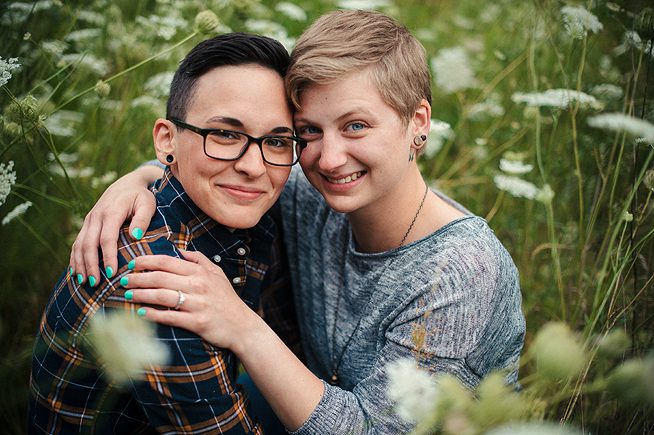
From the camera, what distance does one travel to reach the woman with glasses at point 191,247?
1.30 meters

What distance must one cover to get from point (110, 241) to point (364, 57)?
77 cm

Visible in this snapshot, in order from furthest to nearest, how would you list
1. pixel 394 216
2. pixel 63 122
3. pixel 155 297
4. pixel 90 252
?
pixel 63 122
pixel 394 216
pixel 90 252
pixel 155 297

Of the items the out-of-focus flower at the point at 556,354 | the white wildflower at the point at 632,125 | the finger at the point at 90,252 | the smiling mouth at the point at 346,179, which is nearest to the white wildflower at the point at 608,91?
the white wildflower at the point at 632,125

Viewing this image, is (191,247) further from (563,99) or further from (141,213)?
(563,99)

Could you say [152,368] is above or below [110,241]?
below

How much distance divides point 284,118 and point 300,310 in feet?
2.53

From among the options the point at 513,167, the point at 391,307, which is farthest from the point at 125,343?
the point at 513,167

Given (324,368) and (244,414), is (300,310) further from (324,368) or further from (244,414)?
(244,414)

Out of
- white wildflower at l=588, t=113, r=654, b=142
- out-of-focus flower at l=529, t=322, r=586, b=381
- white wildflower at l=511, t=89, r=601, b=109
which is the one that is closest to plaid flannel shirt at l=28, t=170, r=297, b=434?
out-of-focus flower at l=529, t=322, r=586, b=381

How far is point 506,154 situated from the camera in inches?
95.7

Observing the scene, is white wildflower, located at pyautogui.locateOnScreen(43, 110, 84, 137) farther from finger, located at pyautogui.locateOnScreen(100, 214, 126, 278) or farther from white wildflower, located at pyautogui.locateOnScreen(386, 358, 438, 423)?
white wildflower, located at pyautogui.locateOnScreen(386, 358, 438, 423)

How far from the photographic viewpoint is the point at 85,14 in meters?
2.44

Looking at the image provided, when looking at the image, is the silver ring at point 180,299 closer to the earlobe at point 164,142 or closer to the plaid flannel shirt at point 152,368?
the plaid flannel shirt at point 152,368

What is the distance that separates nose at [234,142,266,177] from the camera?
4.75 ft
